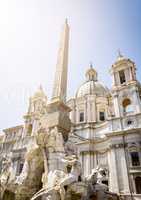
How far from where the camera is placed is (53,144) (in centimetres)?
889

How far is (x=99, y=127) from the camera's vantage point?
104 feet

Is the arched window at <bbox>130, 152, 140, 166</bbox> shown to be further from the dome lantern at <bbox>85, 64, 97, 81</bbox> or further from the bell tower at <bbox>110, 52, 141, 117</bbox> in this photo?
the dome lantern at <bbox>85, 64, 97, 81</bbox>

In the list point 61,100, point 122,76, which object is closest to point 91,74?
point 122,76

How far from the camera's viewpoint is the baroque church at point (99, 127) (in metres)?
13.4

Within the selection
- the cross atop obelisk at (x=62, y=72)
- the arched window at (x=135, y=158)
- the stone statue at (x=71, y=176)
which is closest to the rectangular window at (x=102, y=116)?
the arched window at (x=135, y=158)

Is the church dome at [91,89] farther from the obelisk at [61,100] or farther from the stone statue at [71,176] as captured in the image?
the stone statue at [71,176]

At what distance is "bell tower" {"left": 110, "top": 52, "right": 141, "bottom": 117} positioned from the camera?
90.7 ft

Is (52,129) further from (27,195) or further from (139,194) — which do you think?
(139,194)

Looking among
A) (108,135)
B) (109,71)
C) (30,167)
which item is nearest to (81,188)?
(30,167)

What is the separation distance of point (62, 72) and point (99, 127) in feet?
65.7

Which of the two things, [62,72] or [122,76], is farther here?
[122,76]

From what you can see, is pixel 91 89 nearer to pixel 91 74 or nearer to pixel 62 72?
pixel 91 74

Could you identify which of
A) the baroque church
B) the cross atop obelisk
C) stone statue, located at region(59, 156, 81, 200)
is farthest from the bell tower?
stone statue, located at region(59, 156, 81, 200)

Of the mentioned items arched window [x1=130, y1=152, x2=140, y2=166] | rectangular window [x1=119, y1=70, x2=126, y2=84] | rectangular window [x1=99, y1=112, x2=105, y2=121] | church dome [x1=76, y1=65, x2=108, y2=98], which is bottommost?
arched window [x1=130, y1=152, x2=140, y2=166]
